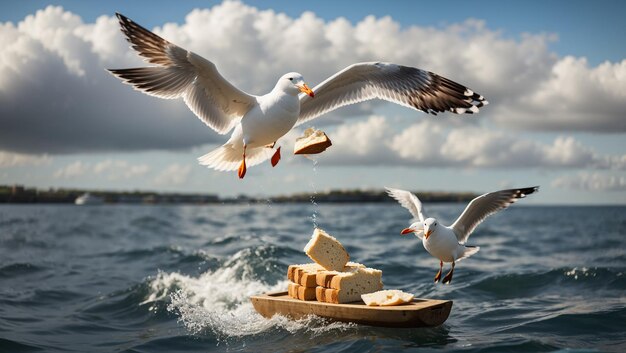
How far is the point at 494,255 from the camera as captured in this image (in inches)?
805

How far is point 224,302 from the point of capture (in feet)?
38.8

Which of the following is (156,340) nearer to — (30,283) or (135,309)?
(135,309)

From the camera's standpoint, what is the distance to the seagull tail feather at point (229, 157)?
328 inches

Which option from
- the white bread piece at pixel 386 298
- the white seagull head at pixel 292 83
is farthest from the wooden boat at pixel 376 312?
the white seagull head at pixel 292 83

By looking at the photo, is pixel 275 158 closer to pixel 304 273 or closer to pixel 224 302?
pixel 304 273

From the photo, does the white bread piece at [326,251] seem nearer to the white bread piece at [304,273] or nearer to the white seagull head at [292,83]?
the white bread piece at [304,273]

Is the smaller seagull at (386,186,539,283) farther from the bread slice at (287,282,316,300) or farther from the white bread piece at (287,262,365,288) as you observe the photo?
the bread slice at (287,282,316,300)

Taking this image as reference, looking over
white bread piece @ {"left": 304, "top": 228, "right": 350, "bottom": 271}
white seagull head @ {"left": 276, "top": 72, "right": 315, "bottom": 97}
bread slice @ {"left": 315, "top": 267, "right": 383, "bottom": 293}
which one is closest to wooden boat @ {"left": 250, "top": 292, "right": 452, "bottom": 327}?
bread slice @ {"left": 315, "top": 267, "right": 383, "bottom": 293}

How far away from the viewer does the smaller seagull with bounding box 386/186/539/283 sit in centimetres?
794

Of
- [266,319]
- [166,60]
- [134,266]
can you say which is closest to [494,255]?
[134,266]

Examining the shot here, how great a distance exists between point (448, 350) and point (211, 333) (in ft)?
12.2

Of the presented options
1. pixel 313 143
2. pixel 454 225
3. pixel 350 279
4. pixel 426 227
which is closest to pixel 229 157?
pixel 313 143

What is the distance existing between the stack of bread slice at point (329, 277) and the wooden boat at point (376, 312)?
152 millimetres

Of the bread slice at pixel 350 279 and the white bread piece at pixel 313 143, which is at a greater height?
the white bread piece at pixel 313 143
